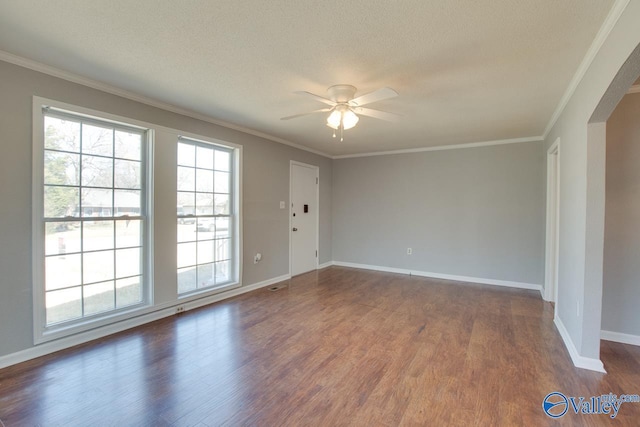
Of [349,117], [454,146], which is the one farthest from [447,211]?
[349,117]

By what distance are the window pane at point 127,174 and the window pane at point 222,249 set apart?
4.22 feet

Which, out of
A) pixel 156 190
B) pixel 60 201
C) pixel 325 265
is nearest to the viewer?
pixel 60 201

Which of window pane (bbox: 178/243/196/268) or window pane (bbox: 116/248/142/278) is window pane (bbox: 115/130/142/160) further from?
window pane (bbox: 178/243/196/268)

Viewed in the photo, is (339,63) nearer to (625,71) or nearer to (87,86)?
(625,71)

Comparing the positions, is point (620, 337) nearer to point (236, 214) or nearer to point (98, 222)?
point (236, 214)

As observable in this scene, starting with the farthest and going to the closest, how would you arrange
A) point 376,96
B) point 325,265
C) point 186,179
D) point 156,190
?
point 325,265 < point 186,179 < point 156,190 < point 376,96

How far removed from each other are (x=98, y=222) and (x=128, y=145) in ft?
2.81

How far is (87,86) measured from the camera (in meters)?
Answer: 2.71

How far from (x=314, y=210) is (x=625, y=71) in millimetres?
4691

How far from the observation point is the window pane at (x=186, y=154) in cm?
360

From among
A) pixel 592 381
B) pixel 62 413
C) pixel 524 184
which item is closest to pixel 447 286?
pixel 524 184

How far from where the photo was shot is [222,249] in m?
4.16

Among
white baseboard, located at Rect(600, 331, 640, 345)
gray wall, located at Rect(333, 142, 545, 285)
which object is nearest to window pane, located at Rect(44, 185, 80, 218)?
gray wall, located at Rect(333, 142, 545, 285)

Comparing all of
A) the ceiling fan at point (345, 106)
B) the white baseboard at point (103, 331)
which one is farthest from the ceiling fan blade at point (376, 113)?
the white baseboard at point (103, 331)
